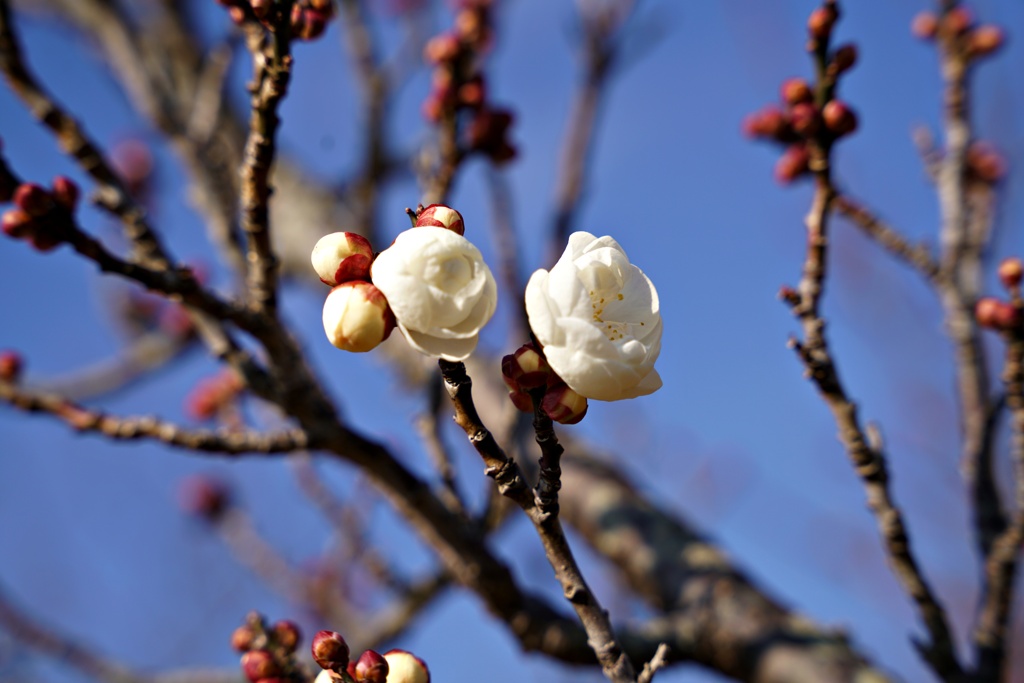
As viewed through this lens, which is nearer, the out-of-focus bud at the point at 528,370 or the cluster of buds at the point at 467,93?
the out-of-focus bud at the point at 528,370

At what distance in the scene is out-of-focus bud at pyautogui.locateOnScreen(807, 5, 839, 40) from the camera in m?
1.32

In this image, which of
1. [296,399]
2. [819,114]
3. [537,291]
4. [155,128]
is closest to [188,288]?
[296,399]

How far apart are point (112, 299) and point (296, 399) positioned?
3.22 metres

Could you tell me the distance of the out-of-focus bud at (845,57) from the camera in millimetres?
1401

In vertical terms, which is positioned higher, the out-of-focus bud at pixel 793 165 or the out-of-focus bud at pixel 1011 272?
the out-of-focus bud at pixel 793 165

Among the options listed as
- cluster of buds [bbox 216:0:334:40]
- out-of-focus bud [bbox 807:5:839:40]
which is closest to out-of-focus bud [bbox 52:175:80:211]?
cluster of buds [bbox 216:0:334:40]

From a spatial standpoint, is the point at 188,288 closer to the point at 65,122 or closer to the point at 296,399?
the point at 296,399

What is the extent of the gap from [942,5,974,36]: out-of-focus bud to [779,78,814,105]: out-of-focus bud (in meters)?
1.17

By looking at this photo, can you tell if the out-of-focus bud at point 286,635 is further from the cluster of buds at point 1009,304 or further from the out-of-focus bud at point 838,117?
the cluster of buds at point 1009,304

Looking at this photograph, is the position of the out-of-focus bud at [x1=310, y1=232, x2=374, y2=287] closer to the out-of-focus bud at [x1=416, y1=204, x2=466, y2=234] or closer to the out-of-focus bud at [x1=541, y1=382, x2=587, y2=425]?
the out-of-focus bud at [x1=416, y1=204, x2=466, y2=234]

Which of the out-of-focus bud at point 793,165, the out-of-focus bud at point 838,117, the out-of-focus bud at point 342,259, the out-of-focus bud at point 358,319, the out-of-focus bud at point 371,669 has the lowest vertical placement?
the out-of-focus bud at point 371,669

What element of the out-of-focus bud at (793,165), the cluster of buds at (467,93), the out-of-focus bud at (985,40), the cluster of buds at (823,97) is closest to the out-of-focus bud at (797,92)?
the cluster of buds at (823,97)

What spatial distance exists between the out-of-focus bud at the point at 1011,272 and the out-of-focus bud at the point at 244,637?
1474 millimetres

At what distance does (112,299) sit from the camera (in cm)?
404
